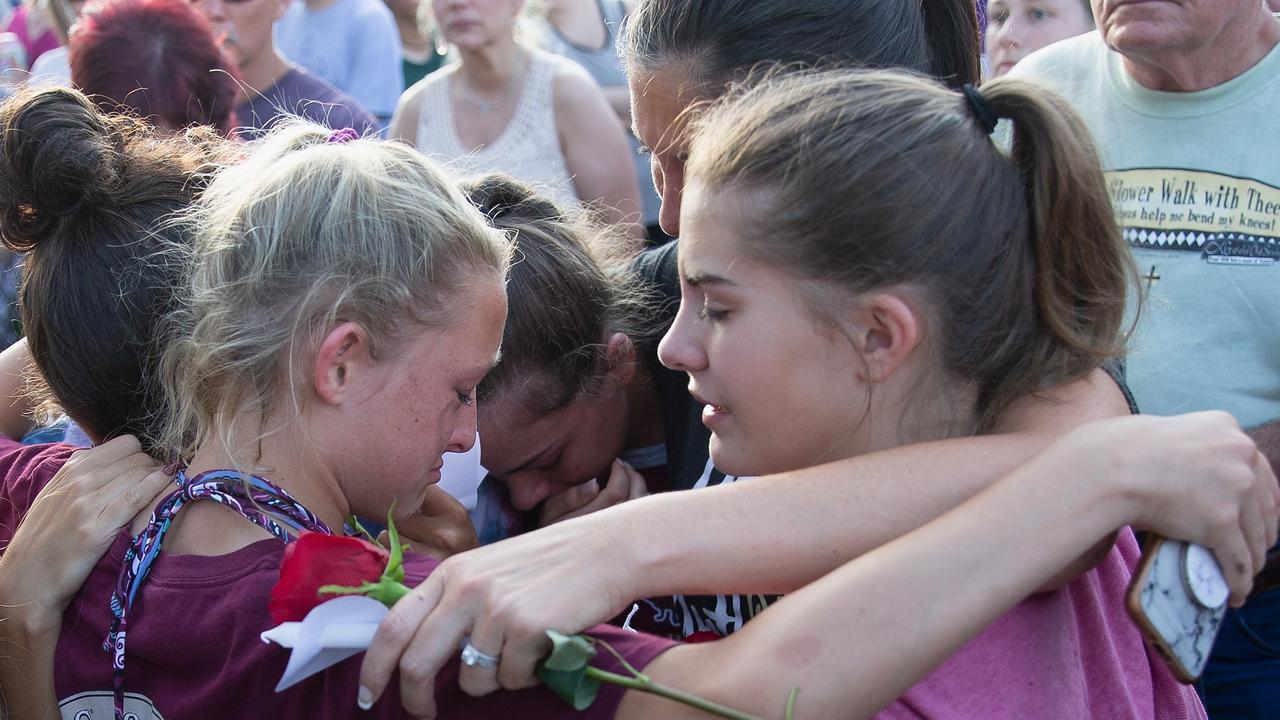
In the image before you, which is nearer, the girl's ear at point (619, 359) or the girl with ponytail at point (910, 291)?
the girl with ponytail at point (910, 291)

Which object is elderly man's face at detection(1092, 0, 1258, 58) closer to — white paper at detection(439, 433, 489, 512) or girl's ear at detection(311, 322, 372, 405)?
white paper at detection(439, 433, 489, 512)

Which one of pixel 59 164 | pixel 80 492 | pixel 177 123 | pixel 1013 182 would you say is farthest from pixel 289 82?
pixel 1013 182

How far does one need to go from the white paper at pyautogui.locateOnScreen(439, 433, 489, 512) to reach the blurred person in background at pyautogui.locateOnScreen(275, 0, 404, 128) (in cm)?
343

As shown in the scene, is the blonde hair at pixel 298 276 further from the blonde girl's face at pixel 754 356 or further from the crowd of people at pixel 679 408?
the blonde girl's face at pixel 754 356

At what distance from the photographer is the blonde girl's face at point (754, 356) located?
67.6 inches

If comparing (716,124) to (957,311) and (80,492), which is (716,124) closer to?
(957,311)

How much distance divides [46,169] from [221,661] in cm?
90

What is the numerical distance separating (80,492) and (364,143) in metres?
0.69

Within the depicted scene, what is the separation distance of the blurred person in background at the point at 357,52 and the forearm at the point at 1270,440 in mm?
3986

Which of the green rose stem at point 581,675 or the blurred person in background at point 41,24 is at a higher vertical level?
the green rose stem at point 581,675

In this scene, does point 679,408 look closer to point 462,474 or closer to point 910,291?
point 462,474

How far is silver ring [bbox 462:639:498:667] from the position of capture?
1433 mm

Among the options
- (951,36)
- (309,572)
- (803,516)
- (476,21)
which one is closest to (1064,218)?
(803,516)

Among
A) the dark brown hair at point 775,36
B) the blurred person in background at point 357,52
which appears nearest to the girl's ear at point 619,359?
the dark brown hair at point 775,36
